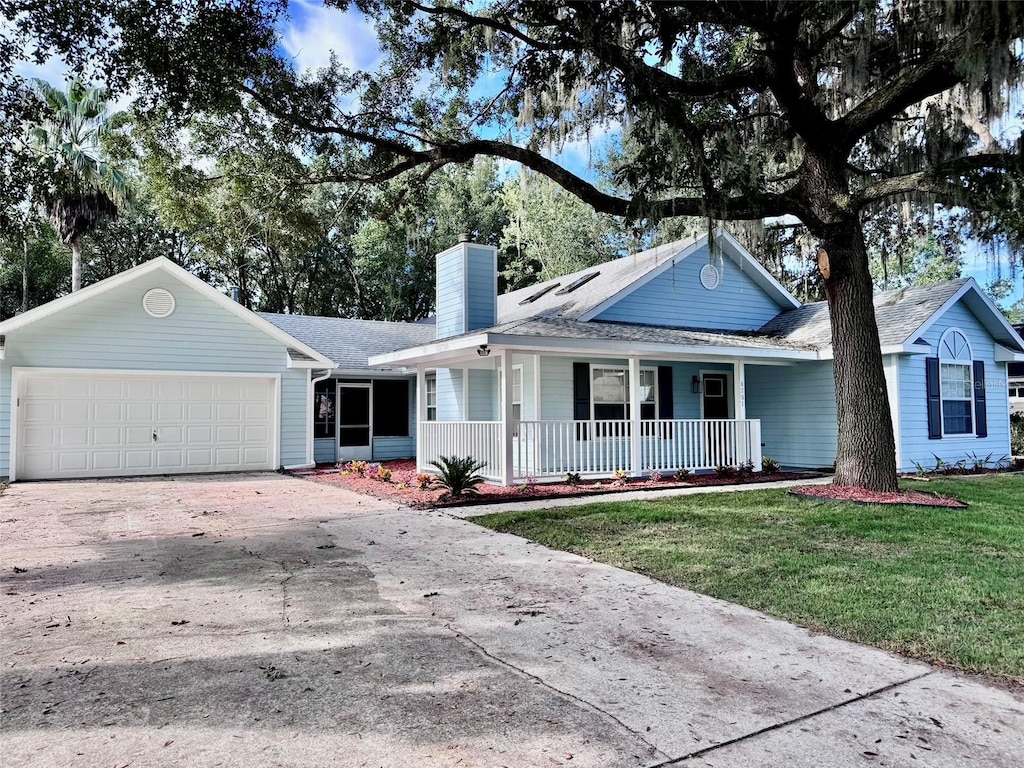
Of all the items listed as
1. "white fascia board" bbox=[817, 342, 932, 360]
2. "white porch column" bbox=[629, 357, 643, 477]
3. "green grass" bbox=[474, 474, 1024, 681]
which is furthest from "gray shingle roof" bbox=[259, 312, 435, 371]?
"white fascia board" bbox=[817, 342, 932, 360]

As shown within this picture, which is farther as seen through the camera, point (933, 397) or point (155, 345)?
point (155, 345)

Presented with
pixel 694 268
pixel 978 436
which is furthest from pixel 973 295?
pixel 694 268

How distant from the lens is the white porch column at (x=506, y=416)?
35.6ft

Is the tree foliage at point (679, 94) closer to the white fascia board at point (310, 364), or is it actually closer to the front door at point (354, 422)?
the white fascia board at point (310, 364)

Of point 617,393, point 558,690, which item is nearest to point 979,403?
point 617,393

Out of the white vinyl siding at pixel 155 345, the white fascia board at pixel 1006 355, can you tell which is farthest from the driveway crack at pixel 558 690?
the white fascia board at pixel 1006 355

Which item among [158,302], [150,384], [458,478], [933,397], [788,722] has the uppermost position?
[158,302]

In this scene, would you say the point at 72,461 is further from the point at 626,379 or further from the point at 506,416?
the point at 626,379

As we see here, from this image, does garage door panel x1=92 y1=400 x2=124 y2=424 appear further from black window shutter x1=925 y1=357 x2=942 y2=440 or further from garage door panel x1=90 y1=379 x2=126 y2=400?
black window shutter x1=925 y1=357 x2=942 y2=440

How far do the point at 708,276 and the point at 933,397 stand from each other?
522 centimetres

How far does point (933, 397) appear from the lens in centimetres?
1373

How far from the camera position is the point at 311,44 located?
32.0 feet

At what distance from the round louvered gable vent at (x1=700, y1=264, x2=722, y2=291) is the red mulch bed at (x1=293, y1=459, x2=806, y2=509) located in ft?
15.0

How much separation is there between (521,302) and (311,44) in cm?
928
